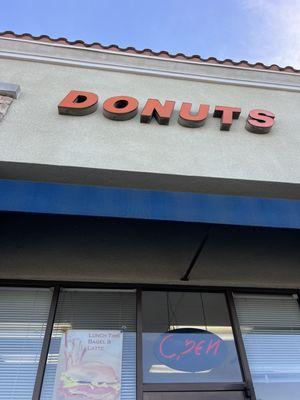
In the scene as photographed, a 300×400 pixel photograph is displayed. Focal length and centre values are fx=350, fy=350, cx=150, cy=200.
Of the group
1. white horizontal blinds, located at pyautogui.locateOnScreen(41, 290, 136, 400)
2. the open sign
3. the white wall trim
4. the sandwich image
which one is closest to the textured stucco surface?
the white wall trim

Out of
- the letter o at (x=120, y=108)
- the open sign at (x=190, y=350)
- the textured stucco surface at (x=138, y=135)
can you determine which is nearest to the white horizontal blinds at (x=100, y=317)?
the open sign at (x=190, y=350)

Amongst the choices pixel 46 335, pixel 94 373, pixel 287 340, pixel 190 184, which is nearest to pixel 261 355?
pixel 287 340

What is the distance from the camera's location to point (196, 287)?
504 cm

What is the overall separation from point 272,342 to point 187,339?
115 centimetres

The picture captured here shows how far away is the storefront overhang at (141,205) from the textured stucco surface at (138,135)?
68cm

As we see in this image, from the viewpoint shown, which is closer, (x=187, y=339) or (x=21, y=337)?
(x=21, y=337)

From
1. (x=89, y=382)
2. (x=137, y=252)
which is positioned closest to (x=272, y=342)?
(x=137, y=252)

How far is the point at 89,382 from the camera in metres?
4.11

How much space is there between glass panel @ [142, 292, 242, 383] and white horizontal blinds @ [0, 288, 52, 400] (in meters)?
1.33

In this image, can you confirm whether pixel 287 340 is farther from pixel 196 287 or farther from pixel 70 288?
pixel 70 288

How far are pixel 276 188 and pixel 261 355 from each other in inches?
91.4

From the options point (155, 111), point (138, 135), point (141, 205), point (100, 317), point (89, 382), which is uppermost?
point (155, 111)

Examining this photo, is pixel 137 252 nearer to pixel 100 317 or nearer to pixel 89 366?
pixel 100 317

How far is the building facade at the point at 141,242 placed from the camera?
4.14 metres
